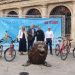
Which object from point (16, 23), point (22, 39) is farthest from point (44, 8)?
point (22, 39)

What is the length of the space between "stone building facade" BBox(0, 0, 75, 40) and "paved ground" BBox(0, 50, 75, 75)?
13.9 metres

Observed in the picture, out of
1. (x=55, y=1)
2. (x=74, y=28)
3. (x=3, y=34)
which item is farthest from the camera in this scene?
(x=55, y=1)

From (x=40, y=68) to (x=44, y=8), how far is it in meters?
21.9

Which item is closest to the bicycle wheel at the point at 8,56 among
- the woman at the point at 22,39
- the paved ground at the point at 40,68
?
the paved ground at the point at 40,68

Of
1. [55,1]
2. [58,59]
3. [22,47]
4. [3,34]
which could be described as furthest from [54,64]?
[55,1]

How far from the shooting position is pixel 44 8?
38344 mm

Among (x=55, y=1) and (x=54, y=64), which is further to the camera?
(x=55, y=1)

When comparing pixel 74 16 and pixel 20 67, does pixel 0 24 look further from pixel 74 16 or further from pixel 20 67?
pixel 74 16

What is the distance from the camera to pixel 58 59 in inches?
780

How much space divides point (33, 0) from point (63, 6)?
11.1 ft

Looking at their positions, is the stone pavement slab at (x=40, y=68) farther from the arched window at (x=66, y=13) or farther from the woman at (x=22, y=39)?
the arched window at (x=66, y=13)

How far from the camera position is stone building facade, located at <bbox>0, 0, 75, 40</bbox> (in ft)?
116

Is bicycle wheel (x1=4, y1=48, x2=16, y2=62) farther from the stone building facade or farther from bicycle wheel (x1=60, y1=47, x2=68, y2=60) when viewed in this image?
the stone building facade

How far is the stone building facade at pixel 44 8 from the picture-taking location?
35281mm
